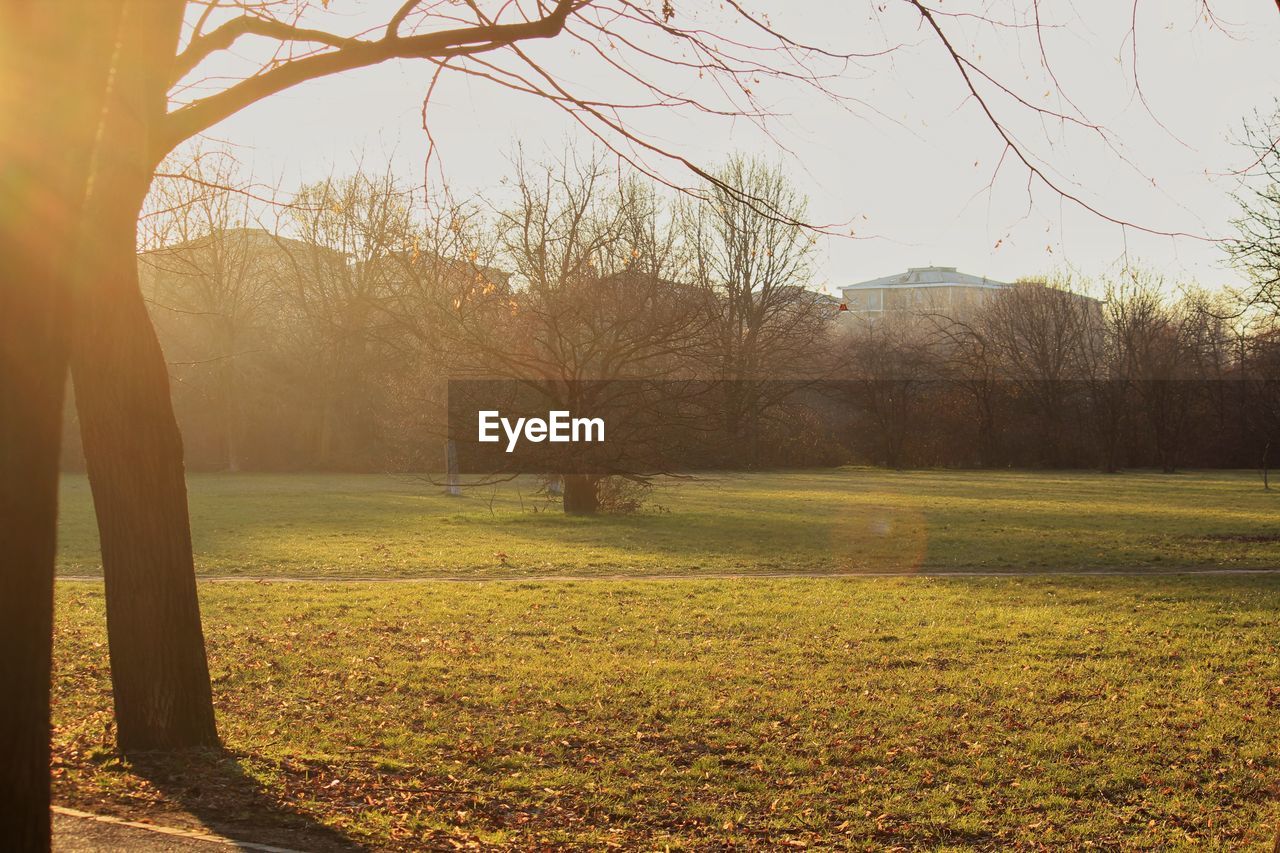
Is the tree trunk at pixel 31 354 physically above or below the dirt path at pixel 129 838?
above

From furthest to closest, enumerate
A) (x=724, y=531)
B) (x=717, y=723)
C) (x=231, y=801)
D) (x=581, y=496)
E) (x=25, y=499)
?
1. (x=581, y=496)
2. (x=724, y=531)
3. (x=717, y=723)
4. (x=231, y=801)
5. (x=25, y=499)

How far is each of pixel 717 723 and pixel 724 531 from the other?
14725 mm

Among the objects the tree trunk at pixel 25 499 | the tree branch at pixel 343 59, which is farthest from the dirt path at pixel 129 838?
the tree branch at pixel 343 59

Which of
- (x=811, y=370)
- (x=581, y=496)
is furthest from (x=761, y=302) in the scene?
(x=581, y=496)

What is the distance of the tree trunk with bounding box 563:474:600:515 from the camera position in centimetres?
2675

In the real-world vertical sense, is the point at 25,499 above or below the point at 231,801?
above

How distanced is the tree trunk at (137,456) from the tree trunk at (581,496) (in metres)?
20.3

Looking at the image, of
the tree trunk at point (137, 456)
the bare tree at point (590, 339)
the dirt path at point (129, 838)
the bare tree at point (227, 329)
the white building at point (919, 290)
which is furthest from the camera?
the white building at point (919, 290)

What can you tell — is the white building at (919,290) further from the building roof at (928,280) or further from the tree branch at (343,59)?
the tree branch at (343,59)

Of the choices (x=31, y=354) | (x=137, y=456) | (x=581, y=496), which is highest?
(x=31, y=354)

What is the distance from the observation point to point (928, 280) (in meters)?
94.6

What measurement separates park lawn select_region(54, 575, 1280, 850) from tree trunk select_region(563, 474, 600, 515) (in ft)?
43.0

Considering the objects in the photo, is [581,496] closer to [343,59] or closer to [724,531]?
[724,531]

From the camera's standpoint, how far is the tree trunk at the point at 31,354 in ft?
9.80
